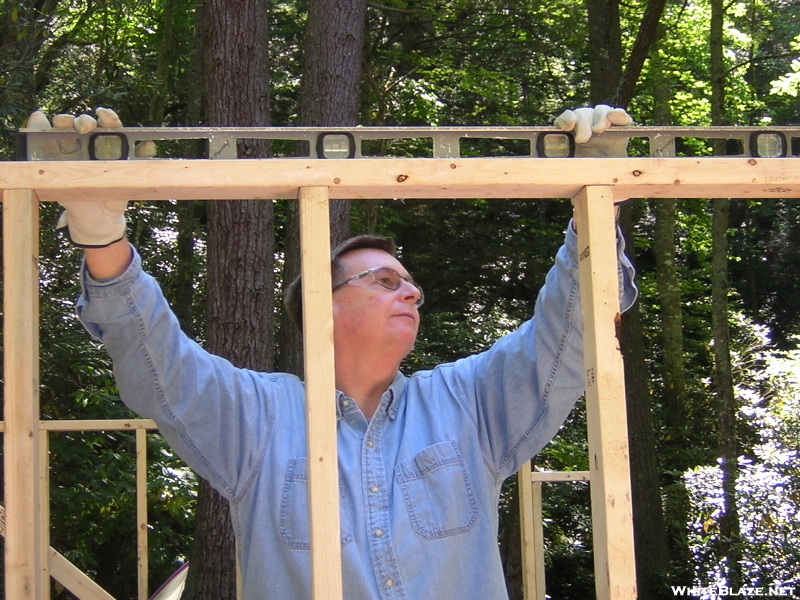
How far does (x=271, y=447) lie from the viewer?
1856 mm

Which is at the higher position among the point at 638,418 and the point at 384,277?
the point at 384,277

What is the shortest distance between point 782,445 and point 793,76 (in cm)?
521

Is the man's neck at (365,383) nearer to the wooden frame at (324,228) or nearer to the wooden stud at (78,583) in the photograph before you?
the wooden frame at (324,228)

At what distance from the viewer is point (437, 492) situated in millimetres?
1818

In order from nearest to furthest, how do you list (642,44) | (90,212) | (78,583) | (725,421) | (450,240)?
(90,212), (78,583), (642,44), (725,421), (450,240)

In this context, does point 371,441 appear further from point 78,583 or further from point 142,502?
point 78,583

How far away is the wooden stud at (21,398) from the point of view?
1.46 m

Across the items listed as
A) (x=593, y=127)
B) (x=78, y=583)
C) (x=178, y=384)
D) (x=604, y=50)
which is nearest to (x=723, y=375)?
(x=604, y=50)

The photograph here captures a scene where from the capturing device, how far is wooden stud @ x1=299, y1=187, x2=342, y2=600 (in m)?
1.47

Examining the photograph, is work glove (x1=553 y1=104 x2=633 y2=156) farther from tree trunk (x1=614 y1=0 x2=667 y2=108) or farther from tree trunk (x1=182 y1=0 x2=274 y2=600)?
tree trunk (x1=614 y1=0 x2=667 y2=108)

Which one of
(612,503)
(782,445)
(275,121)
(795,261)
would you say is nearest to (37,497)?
(612,503)

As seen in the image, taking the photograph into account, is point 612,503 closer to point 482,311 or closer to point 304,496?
point 304,496

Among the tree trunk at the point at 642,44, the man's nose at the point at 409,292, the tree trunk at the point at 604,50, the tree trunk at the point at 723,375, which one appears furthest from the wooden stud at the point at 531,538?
the tree trunk at the point at 604,50

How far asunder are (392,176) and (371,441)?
0.62m
